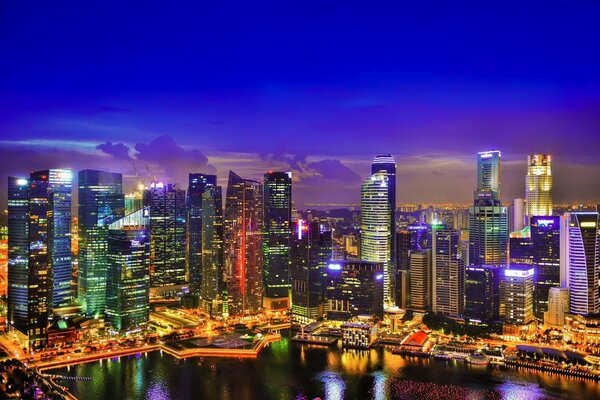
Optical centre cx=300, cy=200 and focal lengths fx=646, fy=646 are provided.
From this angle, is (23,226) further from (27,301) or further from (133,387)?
(133,387)

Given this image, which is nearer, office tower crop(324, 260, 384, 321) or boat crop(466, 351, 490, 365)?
boat crop(466, 351, 490, 365)

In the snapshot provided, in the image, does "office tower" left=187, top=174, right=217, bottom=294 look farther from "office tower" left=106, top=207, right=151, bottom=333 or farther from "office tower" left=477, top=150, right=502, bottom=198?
"office tower" left=477, top=150, right=502, bottom=198

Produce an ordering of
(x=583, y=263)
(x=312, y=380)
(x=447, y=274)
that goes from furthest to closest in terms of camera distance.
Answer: (x=447, y=274) → (x=583, y=263) → (x=312, y=380)

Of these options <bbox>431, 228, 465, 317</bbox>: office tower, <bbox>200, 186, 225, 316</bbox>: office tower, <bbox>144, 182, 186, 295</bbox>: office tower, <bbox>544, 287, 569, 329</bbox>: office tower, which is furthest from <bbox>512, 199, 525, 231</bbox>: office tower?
<bbox>144, 182, 186, 295</bbox>: office tower

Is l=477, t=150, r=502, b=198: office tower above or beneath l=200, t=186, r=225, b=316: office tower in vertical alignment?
above

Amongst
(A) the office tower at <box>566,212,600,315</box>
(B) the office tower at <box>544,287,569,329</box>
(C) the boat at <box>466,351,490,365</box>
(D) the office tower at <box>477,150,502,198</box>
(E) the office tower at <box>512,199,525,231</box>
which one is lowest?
(C) the boat at <box>466,351,490,365</box>

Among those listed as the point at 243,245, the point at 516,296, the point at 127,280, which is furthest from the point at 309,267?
the point at 516,296

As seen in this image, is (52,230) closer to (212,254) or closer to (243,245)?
(212,254)
